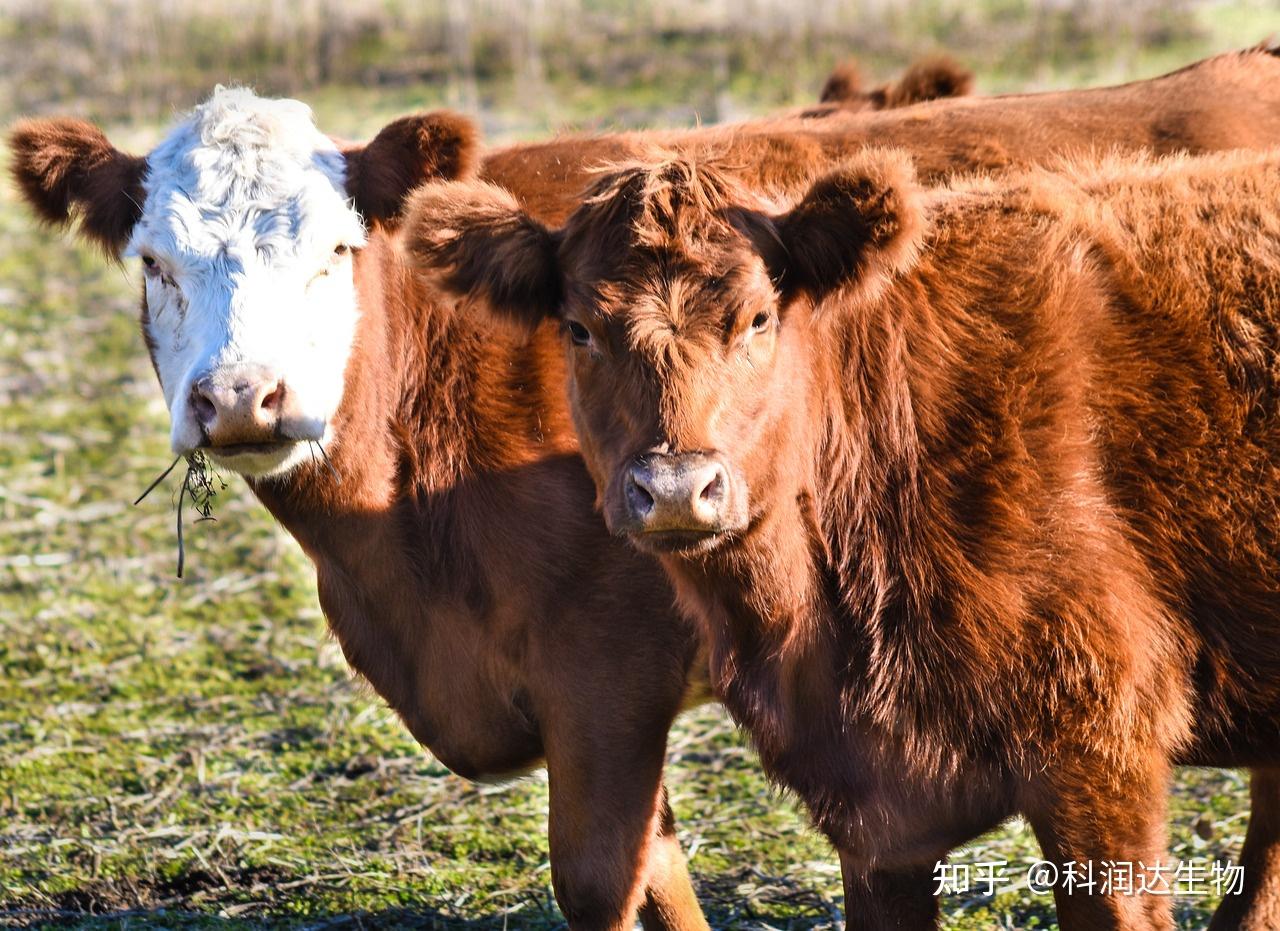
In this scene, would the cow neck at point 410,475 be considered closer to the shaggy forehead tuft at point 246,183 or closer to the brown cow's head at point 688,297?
the shaggy forehead tuft at point 246,183

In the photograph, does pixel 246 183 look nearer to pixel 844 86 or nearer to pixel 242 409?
pixel 242 409

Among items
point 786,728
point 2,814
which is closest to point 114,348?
point 2,814

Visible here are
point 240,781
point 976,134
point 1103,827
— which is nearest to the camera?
point 1103,827

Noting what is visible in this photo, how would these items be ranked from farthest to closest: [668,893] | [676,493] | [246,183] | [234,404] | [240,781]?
[240,781] → [668,893] → [246,183] → [234,404] → [676,493]

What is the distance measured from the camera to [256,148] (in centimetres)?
474

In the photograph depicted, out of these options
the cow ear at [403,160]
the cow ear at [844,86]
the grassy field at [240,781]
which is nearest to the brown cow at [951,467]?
the cow ear at [403,160]

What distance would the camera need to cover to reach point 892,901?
444 centimetres

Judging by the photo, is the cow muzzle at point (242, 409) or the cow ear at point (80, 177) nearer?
the cow muzzle at point (242, 409)

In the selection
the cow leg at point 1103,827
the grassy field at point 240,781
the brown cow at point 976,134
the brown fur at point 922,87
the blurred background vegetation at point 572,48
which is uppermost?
the blurred background vegetation at point 572,48

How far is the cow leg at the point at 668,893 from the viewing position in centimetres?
499

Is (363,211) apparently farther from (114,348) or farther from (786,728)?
(114,348)

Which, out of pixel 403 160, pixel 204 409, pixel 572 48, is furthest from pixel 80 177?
A: pixel 572 48

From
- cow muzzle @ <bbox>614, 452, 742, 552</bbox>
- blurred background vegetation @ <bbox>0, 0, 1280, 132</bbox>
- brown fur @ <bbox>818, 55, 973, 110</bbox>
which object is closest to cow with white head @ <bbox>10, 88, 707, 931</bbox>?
cow muzzle @ <bbox>614, 452, 742, 552</bbox>

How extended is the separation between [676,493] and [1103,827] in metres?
1.44
